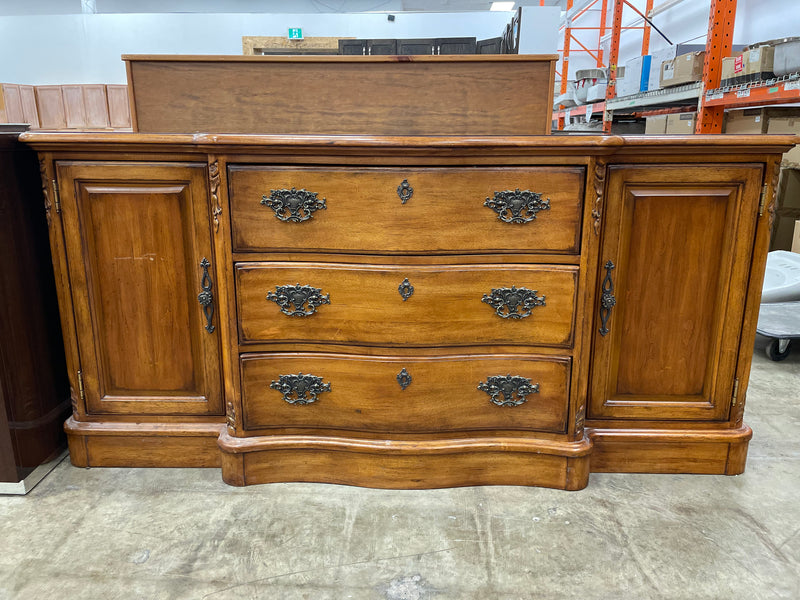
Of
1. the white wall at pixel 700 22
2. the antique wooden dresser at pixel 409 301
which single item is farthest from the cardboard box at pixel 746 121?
the antique wooden dresser at pixel 409 301

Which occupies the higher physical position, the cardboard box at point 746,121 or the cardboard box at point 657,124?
the cardboard box at point 657,124

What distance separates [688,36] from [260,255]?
727 cm

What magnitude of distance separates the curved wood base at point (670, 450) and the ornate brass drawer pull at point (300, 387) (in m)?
0.87

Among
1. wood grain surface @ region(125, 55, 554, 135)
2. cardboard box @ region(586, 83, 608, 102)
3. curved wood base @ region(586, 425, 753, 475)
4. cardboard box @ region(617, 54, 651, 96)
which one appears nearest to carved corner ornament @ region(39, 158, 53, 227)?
wood grain surface @ region(125, 55, 554, 135)

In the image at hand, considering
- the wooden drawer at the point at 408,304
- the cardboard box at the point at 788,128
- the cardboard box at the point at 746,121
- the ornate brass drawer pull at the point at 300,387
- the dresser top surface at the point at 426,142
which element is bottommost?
the ornate brass drawer pull at the point at 300,387

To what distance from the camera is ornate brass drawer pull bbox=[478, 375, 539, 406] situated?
166cm

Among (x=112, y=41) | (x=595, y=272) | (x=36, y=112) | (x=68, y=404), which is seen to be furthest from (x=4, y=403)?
(x=112, y=41)

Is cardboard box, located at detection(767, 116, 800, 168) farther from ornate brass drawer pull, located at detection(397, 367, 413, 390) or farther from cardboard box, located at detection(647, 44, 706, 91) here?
ornate brass drawer pull, located at detection(397, 367, 413, 390)

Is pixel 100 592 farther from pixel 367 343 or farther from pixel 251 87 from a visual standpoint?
pixel 251 87

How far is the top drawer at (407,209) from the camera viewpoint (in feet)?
4.99

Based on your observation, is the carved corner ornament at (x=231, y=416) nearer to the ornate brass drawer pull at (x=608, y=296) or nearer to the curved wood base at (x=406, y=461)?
the curved wood base at (x=406, y=461)

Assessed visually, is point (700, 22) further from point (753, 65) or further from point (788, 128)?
point (753, 65)

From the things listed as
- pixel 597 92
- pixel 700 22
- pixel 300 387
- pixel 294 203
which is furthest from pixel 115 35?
pixel 300 387

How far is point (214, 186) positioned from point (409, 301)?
2.05ft
